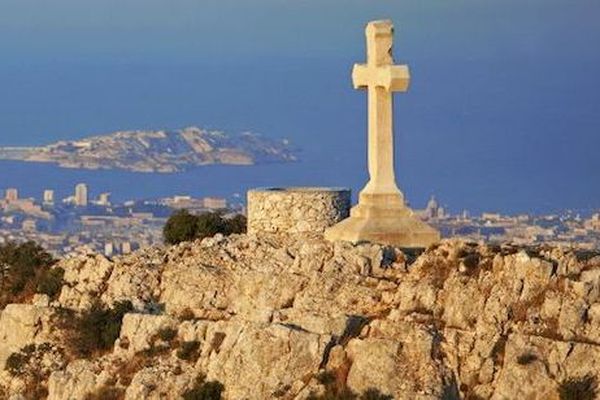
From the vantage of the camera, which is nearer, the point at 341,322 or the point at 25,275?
the point at 341,322

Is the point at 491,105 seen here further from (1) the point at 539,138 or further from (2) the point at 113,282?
(2) the point at 113,282

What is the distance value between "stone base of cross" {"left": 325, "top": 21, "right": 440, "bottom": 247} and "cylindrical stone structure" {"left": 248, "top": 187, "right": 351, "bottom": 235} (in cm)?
112

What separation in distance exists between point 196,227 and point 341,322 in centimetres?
1081

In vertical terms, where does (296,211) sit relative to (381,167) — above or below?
below

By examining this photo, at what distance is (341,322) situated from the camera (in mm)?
35500

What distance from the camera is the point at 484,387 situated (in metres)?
34.2

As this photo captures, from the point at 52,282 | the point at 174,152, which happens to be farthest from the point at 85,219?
the point at 52,282

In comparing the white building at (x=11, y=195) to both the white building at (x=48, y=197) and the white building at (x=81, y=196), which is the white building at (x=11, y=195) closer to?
the white building at (x=48, y=197)

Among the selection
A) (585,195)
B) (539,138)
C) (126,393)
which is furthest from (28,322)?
→ (539,138)

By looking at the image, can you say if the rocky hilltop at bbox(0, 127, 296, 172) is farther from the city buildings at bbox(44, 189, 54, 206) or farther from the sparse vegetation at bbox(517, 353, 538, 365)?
the sparse vegetation at bbox(517, 353, 538, 365)

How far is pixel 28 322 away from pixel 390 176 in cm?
632

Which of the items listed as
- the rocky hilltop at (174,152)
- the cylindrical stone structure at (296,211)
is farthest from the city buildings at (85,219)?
the cylindrical stone structure at (296,211)

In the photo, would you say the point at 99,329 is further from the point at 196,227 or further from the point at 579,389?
the point at 579,389

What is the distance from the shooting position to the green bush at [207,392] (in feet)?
117
